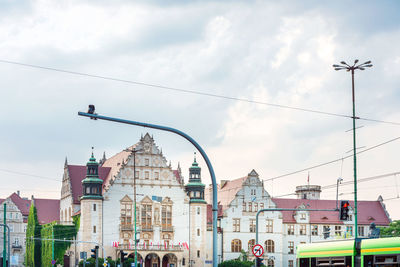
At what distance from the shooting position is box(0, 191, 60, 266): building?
389 ft

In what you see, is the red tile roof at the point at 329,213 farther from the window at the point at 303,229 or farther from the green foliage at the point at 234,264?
the green foliage at the point at 234,264

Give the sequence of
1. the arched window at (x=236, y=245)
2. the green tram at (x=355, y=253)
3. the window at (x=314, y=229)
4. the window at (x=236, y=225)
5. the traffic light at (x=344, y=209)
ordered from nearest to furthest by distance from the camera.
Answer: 1. the green tram at (x=355, y=253)
2. the traffic light at (x=344, y=209)
3. the arched window at (x=236, y=245)
4. the window at (x=236, y=225)
5. the window at (x=314, y=229)

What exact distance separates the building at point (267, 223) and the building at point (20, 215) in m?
32.8

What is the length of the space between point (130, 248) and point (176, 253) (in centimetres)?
659

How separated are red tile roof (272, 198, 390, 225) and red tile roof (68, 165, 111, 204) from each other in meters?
25.6

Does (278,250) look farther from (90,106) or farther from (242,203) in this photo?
(90,106)

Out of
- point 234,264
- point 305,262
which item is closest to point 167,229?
point 234,264

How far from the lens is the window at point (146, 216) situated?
95750 millimetres

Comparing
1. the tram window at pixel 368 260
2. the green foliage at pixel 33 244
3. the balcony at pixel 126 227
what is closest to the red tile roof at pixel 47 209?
the green foliage at pixel 33 244

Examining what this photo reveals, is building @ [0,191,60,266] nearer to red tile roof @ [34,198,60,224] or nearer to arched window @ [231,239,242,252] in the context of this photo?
red tile roof @ [34,198,60,224]

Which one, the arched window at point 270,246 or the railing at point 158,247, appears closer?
the railing at point 158,247

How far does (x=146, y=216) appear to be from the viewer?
96.1m

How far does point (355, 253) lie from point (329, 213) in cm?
7709

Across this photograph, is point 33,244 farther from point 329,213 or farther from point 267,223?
point 329,213
